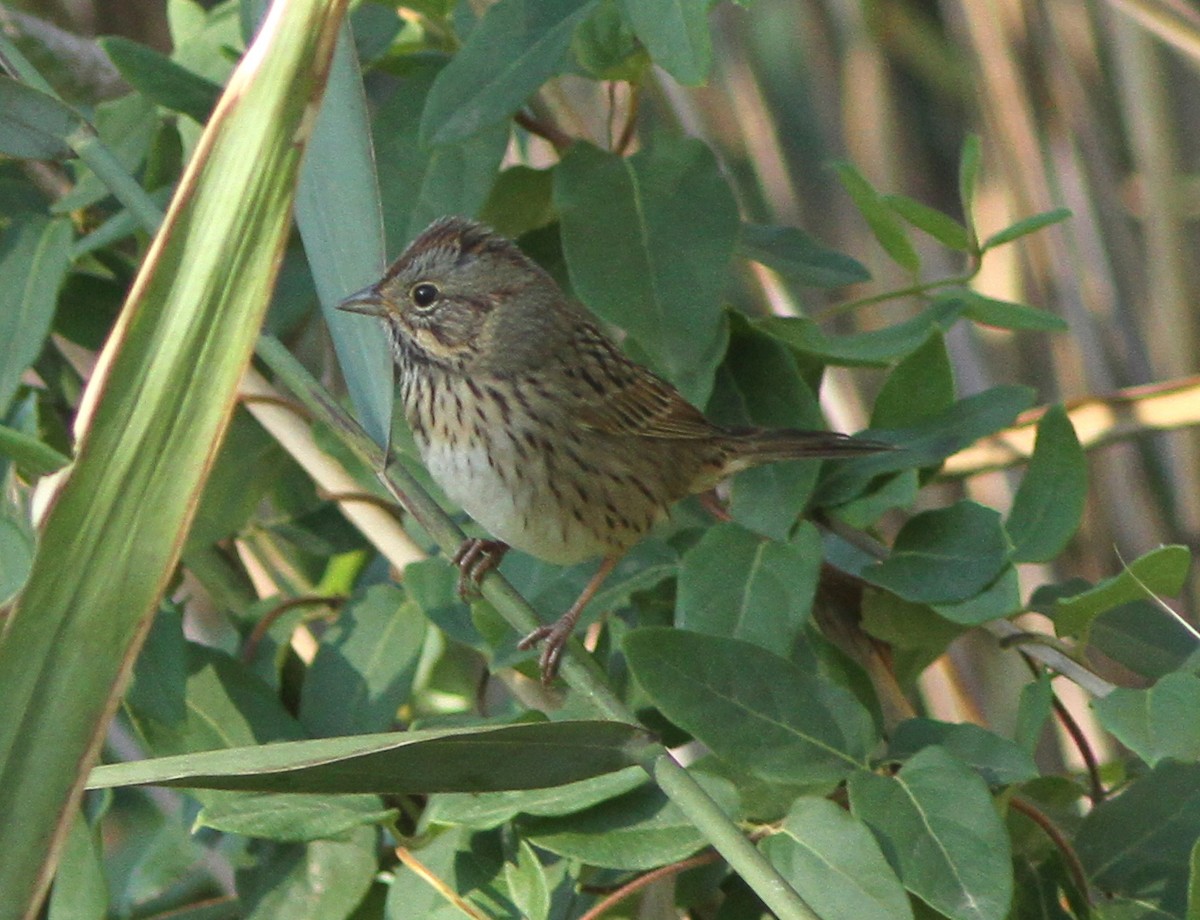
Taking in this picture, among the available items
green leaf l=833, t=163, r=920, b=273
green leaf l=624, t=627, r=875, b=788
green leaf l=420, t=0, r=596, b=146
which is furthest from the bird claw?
green leaf l=833, t=163, r=920, b=273

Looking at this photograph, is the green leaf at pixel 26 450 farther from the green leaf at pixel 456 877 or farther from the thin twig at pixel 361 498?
the thin twig at pixel 361 498

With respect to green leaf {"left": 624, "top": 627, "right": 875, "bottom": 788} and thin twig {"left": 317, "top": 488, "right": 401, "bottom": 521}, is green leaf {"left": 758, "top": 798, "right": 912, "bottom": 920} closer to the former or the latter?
green leaf {"left": 624, "top": 627, "right": 875, "bottom": 788}

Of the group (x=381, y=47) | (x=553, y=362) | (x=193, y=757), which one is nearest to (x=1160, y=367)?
(x=553, y=362)

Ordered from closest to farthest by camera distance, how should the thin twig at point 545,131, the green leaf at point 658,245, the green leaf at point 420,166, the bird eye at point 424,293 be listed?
the green leaf at point 658,245 < the green leaf at point 420,166 < the thin twig at point 545,131 < the bird eye at point 424,293

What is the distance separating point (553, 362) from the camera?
2570 mm

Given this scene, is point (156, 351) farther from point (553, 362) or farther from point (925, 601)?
point (553, 362)

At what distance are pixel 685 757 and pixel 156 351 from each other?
1.22 m

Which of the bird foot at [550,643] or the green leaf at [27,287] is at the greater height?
the green leaf at [27,287]

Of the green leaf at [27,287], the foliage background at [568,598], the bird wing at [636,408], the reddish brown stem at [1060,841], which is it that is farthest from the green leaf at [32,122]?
the bird wing at [636,408]

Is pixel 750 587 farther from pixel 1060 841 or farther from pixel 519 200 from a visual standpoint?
pixel 519 200

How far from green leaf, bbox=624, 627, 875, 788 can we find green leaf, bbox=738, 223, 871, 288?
2.13 feet

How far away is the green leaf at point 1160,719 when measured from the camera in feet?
4.40

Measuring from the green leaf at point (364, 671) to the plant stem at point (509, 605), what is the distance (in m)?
0.36

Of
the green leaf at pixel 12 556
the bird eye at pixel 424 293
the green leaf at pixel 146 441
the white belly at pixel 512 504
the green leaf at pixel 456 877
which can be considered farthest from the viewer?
the bird eye at pixel 424 293
